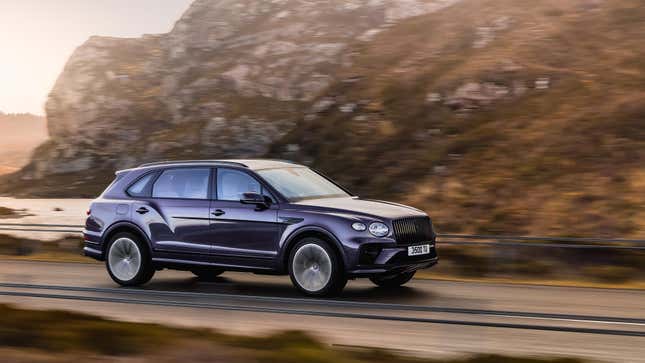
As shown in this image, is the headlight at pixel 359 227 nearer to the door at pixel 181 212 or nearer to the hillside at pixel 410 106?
the door at pixel 181 212

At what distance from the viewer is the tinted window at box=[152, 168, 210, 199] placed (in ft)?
39.9

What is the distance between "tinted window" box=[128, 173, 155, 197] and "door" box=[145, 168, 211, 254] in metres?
0.15

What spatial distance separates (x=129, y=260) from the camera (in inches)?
499

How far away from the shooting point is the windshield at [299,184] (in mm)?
Result: 11617

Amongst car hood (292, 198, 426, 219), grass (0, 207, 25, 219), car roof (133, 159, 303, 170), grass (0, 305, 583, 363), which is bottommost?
grass (0, 207, 25, 219)

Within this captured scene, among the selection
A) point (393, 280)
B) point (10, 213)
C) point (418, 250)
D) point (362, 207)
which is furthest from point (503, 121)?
point (362, 207)

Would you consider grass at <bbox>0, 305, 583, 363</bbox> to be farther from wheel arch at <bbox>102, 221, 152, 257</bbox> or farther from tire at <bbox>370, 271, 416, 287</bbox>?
tire at <bbox>370, 271, 416, 287</bbox>

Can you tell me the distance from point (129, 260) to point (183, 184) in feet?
4.57

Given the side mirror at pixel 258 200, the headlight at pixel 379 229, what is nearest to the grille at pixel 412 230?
the headlight at pixel 379 229

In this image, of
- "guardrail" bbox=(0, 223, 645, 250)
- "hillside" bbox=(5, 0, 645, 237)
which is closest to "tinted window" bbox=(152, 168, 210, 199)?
"guardrail" bbox=(0, 223, 645, 250)

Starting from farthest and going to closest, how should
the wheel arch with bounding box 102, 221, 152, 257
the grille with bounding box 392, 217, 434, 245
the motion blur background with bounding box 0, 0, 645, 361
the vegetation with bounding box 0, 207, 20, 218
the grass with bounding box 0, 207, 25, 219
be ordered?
the grass with bounding box 0, 207, 25, 219, the vegetation with bounding box 0, 207, 20, 218, the motion blur background with bounding box 0, 0, 645, 361, the wheel arch with bounding box 102, 221, 152, 257, the grille with bounding box 392, 217, 434, 245

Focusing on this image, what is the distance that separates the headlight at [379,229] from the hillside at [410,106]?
2417 centimetres

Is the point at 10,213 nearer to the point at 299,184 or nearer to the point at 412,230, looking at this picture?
the point at 299,184

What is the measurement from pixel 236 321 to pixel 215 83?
7980 cm
